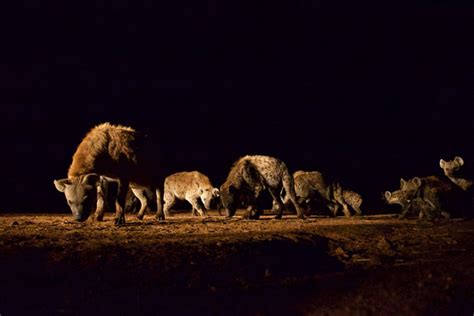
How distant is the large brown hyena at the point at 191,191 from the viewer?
13102mm

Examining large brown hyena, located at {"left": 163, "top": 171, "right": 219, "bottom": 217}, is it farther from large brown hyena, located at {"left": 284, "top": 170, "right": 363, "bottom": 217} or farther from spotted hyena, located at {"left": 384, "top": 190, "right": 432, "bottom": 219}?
spotted hyena, located at {"left": 384, "top": 190, "right": 432, "bottom": 219}

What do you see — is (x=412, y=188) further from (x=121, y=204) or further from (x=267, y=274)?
(x=267, y=274)

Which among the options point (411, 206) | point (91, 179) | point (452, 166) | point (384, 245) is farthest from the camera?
point (452, 166)

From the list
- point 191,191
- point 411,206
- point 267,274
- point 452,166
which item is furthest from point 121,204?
point 452,166

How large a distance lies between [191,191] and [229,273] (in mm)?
8100

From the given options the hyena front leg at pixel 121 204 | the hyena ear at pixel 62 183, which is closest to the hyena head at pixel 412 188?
the hyena front leg at pixel 121 204

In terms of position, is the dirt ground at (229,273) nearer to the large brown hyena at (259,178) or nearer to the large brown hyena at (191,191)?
the large brown hyena at (259,178)

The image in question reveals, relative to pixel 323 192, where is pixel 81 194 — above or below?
below

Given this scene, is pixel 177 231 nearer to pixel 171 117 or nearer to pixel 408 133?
pixel 171 117

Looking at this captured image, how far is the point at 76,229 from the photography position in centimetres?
728

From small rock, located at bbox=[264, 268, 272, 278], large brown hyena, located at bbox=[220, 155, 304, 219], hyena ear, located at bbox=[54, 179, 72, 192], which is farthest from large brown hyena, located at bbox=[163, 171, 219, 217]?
small rock, located at bbox=[264, 268, 272, 278]

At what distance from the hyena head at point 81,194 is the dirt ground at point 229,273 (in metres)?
0.94

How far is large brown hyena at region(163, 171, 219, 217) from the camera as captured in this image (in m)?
13.1

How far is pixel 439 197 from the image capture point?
397 inches
